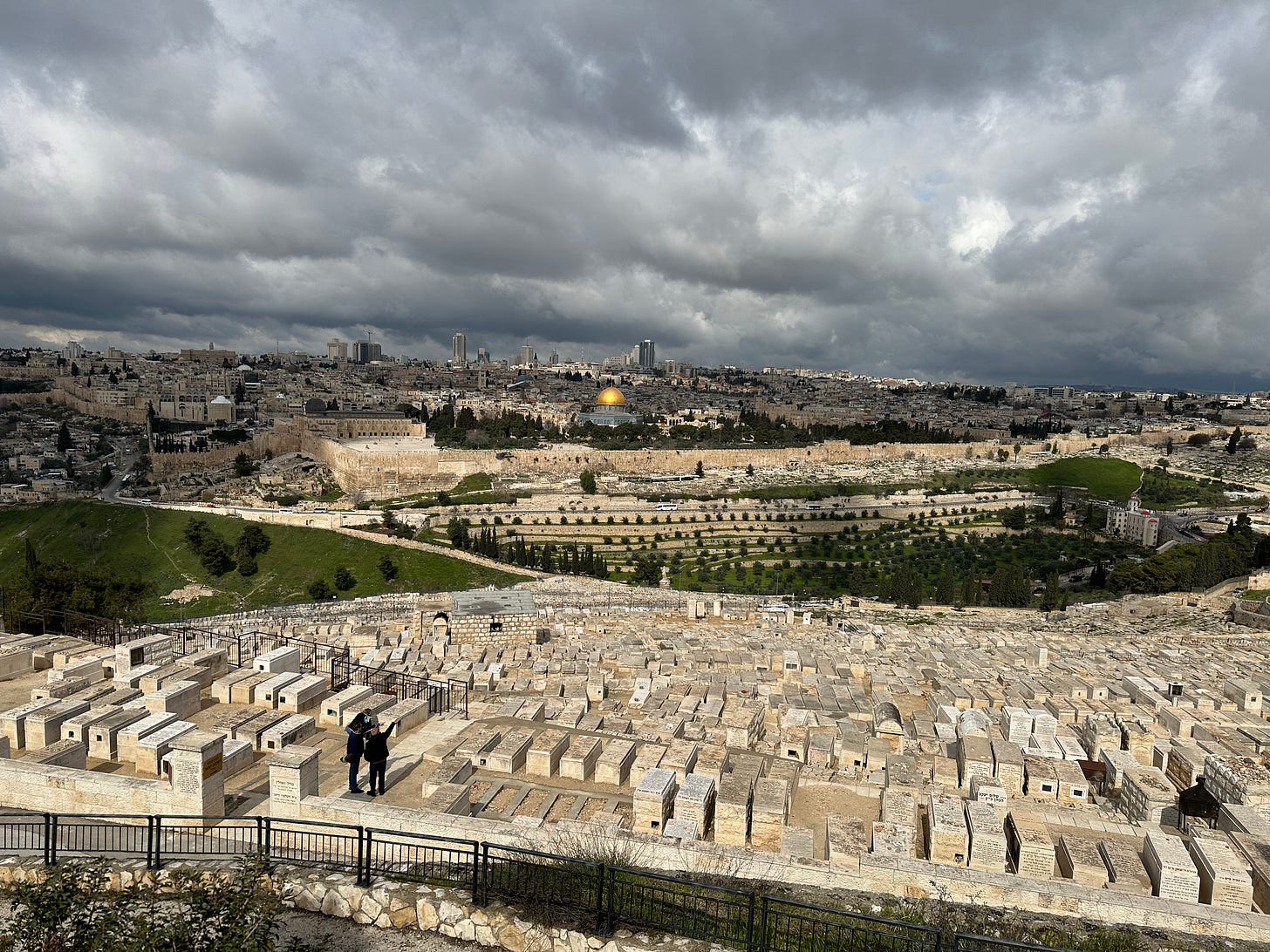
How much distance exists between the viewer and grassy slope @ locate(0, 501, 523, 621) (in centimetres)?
2691

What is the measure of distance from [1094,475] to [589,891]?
58385 millimetres

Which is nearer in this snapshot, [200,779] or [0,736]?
[200,779]

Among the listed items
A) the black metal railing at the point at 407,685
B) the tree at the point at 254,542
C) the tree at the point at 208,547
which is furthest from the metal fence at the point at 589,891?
the tree at the point at 254,542

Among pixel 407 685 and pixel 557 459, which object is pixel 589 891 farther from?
pixel 557 459

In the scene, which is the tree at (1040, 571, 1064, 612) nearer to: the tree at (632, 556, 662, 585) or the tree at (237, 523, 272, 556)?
the tree at (632, 556, 662, 585)

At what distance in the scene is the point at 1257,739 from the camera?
878cm

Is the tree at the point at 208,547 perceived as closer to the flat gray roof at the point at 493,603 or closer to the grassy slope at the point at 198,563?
the grassy slope at the point at 198,563

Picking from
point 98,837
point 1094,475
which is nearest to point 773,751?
point 98,837

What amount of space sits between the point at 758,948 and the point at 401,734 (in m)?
4.15

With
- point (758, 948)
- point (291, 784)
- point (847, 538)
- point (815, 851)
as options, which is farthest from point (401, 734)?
point (847, 538)

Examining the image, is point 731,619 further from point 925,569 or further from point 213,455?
point 213,455

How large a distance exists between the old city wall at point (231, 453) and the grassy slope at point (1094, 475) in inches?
1866

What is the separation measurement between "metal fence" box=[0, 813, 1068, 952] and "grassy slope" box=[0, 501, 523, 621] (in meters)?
22.5

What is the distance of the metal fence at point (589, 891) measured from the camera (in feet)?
11.7
